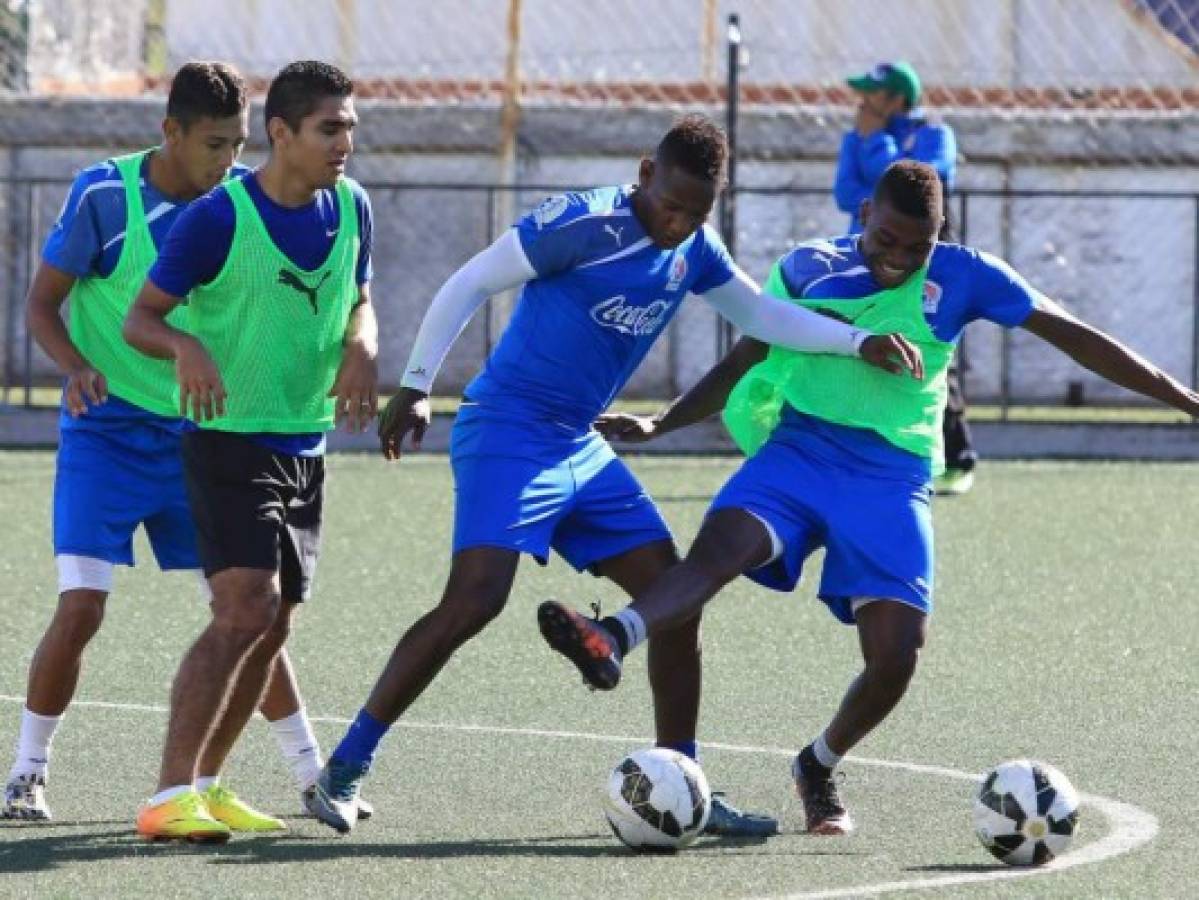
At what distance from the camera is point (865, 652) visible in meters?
7.31

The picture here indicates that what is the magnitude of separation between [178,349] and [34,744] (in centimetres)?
122

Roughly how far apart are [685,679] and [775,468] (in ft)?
1.86

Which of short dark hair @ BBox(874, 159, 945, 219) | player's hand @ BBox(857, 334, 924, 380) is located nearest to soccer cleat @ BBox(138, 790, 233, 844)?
player's hand @ BBox(857, 334, 924, 380)

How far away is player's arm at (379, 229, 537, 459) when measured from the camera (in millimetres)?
7023

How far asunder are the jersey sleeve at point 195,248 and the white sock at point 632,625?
1.25 metres

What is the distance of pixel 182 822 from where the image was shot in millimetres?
6848

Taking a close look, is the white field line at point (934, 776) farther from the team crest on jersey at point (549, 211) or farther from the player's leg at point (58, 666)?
the team crest on jersey at point (549, 211)

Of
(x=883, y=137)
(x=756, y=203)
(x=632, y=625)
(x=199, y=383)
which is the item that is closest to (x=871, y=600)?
(x=632, y=625)

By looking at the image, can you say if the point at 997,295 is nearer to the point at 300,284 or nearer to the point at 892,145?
the point at 300,284

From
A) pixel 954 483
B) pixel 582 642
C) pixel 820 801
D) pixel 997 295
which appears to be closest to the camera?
pixel 582 642

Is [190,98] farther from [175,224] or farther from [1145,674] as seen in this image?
[1145,674]

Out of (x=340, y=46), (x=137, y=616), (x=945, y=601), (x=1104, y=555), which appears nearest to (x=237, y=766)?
Answer: (x=137, y=616)

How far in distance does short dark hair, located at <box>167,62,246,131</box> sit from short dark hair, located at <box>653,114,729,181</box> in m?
1.09

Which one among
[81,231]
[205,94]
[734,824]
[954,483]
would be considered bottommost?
[954,483]
